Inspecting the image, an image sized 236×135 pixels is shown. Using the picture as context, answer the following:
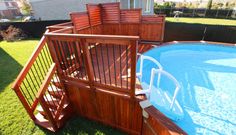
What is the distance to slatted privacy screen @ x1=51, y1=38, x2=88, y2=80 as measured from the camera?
312 cm

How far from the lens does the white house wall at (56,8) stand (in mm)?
11234

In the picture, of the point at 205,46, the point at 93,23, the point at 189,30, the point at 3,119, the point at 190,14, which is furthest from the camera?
the point at 190,14

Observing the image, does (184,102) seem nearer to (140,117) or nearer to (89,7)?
(140,117)

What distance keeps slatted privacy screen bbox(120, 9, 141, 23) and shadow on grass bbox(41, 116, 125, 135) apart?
15.1 ft

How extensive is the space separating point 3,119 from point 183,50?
7716mm

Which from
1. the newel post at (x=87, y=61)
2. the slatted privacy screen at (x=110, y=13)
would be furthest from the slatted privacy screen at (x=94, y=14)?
the newel post at (x=87, y=61)

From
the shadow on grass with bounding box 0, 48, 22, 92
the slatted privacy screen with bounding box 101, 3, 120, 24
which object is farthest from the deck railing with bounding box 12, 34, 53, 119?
the slatted privacy screen with bounding box 101, 3, 120, 24

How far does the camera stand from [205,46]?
7137 mm

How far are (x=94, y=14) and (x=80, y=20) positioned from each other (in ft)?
3.57

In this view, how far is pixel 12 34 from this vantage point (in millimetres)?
11625

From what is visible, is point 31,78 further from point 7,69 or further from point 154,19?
point 154,19

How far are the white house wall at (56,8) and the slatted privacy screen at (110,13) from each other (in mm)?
4833

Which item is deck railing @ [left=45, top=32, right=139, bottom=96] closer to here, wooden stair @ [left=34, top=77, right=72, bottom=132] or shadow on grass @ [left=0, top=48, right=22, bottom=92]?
wooden stair @ [left=34, top=77, right=72, bottom=132]

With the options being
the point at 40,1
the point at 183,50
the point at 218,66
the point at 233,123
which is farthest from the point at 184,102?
the point at 40,1
